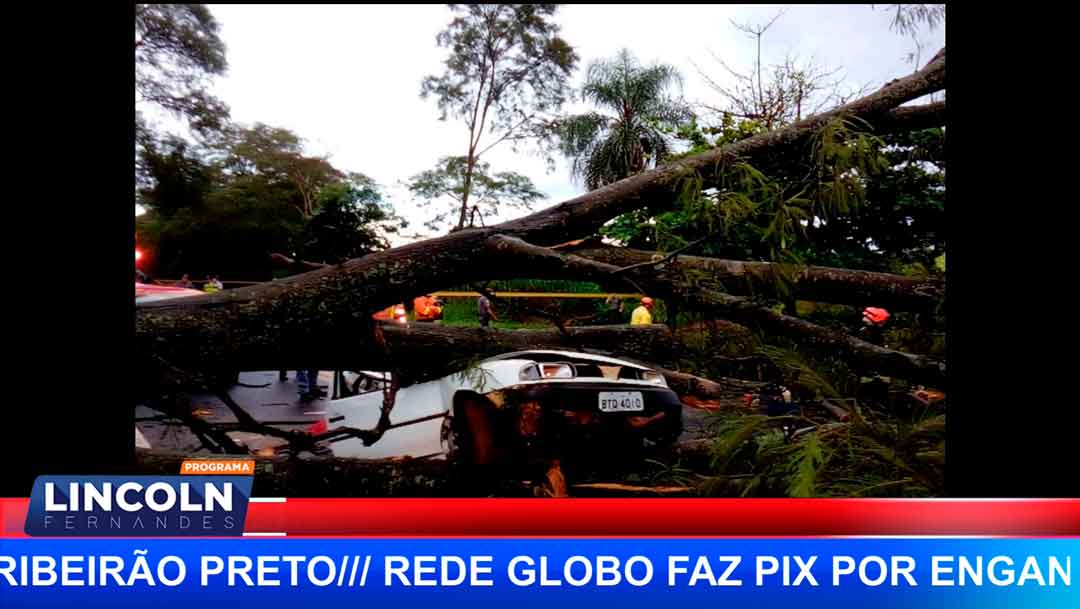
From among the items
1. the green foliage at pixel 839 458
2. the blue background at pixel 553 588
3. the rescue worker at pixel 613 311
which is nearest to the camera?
the blue background at pixel 553 588

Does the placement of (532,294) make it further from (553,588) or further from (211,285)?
(211,285)

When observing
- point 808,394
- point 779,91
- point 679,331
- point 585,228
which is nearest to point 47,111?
point 585,228

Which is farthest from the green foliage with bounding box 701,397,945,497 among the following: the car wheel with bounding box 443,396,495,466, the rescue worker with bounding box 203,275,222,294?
the rescue worker with bounding box 203,275,222,294

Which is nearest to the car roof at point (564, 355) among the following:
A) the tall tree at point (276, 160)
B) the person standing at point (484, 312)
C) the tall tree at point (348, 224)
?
the person standing at point (484, 312)

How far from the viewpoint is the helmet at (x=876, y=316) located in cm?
132

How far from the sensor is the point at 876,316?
132 centimetres

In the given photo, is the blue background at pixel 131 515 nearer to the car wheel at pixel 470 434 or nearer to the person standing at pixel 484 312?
the car wheel at pixel 470 434

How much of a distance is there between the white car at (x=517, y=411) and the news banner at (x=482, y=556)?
171mm

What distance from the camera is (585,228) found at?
1.42 meters

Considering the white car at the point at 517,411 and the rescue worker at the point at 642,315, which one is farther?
the rescue worker at the point at 642,315

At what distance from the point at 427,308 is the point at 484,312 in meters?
0.17

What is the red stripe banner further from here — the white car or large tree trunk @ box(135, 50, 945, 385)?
large tree trunk @ box(135, 50, 945, 385)

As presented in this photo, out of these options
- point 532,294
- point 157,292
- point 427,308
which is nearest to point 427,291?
point 427,308

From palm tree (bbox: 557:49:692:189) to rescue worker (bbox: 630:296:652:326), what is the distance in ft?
1.23
